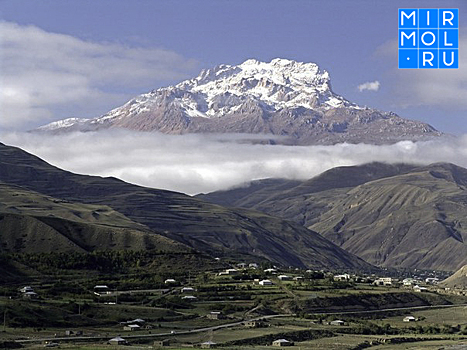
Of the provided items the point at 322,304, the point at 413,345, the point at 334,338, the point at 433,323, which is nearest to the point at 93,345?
the point at 334,338

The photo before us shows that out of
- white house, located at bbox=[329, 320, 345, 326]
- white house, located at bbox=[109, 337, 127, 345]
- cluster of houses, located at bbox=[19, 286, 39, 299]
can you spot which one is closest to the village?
cluster of houses, located at bbox=[19, 286, 39, 299]

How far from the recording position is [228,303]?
18612 centimetres

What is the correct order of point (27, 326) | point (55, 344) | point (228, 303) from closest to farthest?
point (55, 344)
point (27, 326)
point (228, 303)

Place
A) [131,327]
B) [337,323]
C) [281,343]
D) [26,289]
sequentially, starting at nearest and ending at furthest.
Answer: [281,343] < [131,327] < [337,323] < [26,289]

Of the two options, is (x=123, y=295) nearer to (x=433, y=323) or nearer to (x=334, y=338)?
(x=334, y=338)

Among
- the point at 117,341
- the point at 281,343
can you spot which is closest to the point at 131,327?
the point at 117,341

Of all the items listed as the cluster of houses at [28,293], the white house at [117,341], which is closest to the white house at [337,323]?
the white house at [117,341]

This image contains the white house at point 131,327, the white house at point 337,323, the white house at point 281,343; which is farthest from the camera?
the white house at point 337,323

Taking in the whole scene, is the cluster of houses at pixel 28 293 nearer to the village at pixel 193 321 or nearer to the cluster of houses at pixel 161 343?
the village at pixel 193 321

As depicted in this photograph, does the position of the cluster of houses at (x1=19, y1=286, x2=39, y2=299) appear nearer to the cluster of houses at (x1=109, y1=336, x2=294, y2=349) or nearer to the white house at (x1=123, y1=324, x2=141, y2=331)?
the white house at (x1=123, y1=324, x2=141, y2=331)

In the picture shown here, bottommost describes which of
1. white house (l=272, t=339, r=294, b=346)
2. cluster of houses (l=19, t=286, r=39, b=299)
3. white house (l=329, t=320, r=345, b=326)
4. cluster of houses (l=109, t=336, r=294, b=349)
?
white house (l=272, t=339, r=294, b=346)

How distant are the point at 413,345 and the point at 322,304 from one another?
43914 mm

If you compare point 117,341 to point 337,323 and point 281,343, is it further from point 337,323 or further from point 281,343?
point 337,323

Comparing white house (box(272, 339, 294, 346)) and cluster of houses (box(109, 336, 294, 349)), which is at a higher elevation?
cluster of houses (box(109, 336, 294, 349))
